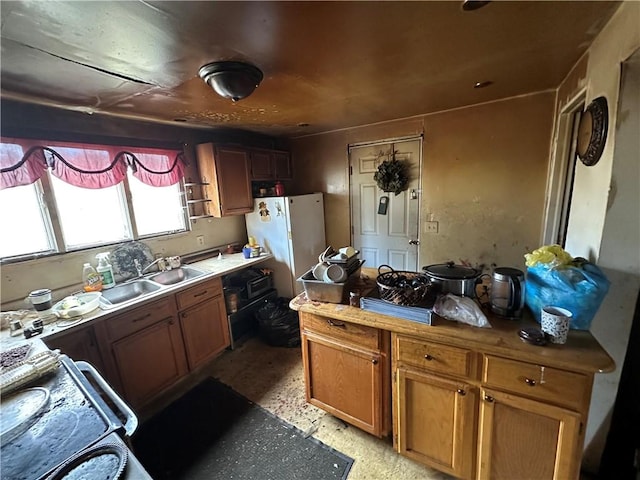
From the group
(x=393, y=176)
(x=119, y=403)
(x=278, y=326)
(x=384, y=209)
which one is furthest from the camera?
(x=384, y=209)

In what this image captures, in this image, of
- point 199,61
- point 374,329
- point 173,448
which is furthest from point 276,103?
point 173,448

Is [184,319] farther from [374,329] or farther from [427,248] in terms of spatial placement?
[427,248]

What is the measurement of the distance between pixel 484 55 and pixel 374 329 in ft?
5.16

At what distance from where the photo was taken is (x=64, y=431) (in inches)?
32.6

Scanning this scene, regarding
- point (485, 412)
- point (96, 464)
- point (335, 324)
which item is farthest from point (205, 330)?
point (485, 412)

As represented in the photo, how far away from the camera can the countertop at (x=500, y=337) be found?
996 millimetres

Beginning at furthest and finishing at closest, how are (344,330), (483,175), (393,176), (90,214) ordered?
(393,176) < (483,175) < (90,214) < (344,330)

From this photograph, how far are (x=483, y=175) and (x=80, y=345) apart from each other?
3.41 metres

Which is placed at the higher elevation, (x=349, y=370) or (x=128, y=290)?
(x=128, y=290)

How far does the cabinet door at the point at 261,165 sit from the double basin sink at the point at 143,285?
1.25m

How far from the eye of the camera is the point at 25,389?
1.04 metres

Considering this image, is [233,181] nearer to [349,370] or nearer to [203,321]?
[203,321]

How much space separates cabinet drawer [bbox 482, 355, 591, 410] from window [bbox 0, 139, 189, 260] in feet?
9.18

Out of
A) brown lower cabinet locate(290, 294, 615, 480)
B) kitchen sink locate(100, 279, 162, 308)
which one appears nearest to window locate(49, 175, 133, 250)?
kitchen sink locate(100, 279, 162, 308)
